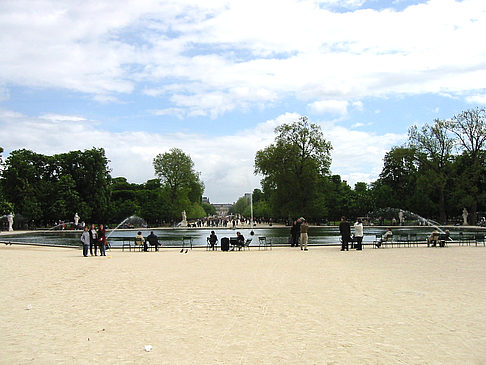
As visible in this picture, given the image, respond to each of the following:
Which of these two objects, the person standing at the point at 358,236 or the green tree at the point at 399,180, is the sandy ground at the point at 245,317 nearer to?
the person standing at the point at 358,236

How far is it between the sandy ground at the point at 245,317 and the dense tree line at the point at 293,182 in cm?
4762

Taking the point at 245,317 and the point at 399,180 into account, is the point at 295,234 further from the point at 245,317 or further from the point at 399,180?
the point at 399,180

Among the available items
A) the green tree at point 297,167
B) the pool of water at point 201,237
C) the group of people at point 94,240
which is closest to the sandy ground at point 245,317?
the group of people at point 94,240

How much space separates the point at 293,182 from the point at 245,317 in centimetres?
5372

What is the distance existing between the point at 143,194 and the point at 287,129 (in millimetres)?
48314

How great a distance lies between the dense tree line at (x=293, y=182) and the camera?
64.0 metres

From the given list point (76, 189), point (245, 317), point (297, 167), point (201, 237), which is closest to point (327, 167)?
point (297, 167)

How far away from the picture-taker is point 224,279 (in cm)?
1488

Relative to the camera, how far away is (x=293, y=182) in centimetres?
6256

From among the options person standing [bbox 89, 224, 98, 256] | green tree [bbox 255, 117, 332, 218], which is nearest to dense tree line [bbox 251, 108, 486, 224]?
green tree [bbox 255, 117, 332, 218]

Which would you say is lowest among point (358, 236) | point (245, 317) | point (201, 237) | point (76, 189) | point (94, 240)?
point (201, 237)

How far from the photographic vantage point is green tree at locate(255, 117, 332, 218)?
2477 inches

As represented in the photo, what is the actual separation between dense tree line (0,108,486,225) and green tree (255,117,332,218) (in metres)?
0.13

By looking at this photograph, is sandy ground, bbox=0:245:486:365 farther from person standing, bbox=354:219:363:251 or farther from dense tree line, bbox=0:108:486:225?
dense tree line, bbox=0:108:486:225
